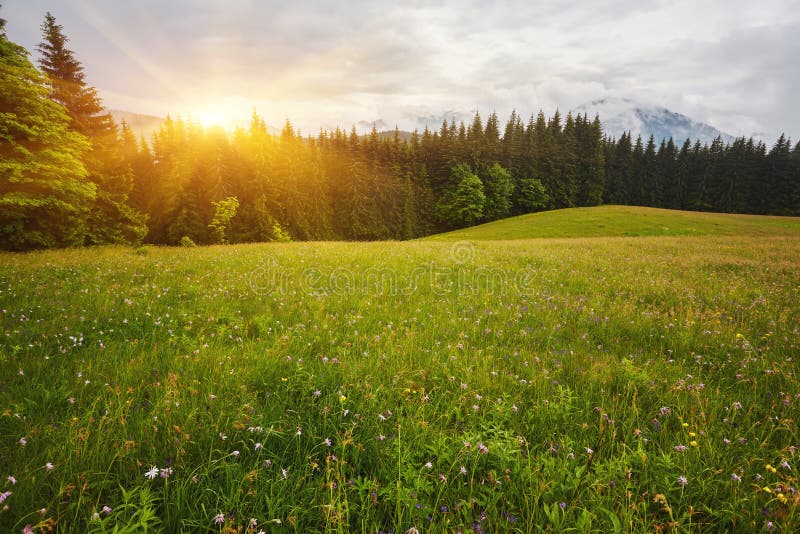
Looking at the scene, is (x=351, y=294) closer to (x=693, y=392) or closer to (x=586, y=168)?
(x=693, y=392)

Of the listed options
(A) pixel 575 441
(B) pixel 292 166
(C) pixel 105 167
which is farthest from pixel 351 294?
(B) pixel 292 166

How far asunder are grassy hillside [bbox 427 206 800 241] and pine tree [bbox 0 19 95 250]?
121ft

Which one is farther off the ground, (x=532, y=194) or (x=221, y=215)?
(x=532, y=194)

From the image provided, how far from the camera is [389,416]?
296cm

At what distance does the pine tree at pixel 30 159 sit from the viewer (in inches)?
615

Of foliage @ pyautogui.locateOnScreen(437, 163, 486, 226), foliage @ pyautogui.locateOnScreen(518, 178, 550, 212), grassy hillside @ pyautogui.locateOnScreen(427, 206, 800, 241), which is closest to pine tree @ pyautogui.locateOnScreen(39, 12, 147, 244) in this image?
grassy hillside @ pyautogui.locateOnScreen(427, 206, 800, 241)

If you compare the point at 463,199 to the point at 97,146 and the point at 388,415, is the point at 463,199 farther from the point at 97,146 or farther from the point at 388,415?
the point at 388,415

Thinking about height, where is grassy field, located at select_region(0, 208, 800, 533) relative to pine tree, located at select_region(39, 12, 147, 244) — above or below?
below

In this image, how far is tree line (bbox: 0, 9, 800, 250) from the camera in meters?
17.4

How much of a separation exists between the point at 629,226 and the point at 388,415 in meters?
52.6

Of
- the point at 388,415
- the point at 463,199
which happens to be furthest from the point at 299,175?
the point at 388,415

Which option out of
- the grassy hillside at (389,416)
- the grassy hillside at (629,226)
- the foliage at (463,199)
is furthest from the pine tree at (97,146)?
the foliage at (463,199)

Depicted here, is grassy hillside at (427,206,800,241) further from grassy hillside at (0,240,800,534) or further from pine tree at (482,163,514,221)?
grassy hillside at (0,240,800,534)

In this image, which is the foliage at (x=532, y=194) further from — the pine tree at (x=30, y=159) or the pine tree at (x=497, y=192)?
the pine tree at (x=30, y=159)
